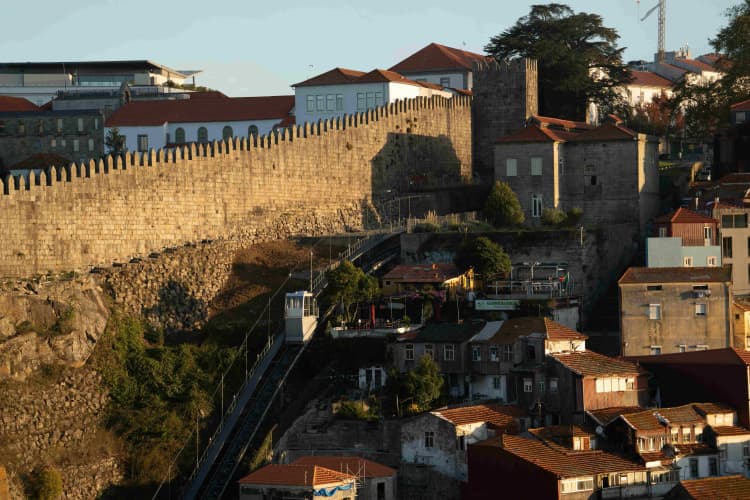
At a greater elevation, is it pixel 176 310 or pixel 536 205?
pixel 536 205

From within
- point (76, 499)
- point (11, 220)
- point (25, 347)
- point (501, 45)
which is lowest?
point (76, 499)

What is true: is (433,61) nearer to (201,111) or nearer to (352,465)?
(201,111)

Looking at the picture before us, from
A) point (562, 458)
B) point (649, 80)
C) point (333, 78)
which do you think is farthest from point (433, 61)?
point (562, 458)

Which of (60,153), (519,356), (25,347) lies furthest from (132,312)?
(60,153)

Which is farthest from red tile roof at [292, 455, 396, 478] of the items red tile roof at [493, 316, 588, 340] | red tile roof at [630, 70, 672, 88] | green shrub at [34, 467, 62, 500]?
red tile roof at [630, 70, 672, 88]

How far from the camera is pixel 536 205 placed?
63.7m

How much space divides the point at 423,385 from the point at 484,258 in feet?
24.6

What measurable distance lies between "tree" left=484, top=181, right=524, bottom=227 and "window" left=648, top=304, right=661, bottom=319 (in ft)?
29.0

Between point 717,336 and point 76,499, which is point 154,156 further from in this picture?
point 717,336

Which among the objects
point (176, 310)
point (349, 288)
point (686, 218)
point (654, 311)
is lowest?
point (654, 311)

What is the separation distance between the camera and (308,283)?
2285 inches

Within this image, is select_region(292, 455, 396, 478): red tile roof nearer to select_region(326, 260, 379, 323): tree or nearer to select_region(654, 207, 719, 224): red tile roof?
select_region(326, 260, 379, 323): tree

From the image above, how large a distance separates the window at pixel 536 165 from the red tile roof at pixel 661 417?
14986 millimetres

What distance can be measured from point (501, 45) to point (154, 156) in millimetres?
23361
